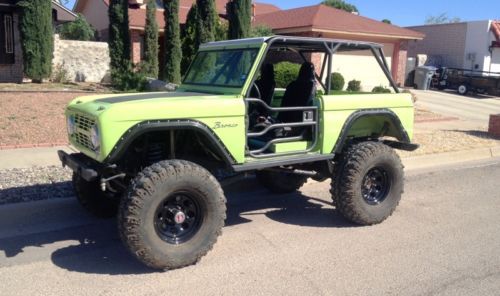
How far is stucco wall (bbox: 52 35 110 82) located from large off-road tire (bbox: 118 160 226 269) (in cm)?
1764

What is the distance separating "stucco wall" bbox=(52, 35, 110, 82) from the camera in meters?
20.9

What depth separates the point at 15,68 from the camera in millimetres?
18906

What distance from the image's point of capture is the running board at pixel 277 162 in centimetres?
489

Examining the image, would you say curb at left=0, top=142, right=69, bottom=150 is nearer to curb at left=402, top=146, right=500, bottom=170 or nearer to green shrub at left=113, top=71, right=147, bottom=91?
curb at left=402, top=146, right=500, bottom=170

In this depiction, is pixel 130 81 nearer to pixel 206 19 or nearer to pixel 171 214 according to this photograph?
pixel 206 19

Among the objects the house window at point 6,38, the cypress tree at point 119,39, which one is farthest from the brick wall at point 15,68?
the cypress tree at point 119,39

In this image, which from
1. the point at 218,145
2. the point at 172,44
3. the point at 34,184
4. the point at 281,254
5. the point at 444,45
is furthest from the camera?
the point at 444,45

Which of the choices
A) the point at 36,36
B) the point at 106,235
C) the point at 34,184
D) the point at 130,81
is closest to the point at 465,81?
the point at 130,81

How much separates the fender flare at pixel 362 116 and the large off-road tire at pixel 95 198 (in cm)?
247

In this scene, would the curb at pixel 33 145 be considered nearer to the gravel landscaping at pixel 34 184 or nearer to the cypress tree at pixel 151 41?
the gravel landscaping at pixel 34 184

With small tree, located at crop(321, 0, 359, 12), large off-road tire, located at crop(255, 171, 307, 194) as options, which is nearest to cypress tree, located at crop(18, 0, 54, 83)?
large off-road tire, located at crop(255, 171, 307, 194)

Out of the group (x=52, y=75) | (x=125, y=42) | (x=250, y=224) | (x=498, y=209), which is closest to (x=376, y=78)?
(x=125, y=42)

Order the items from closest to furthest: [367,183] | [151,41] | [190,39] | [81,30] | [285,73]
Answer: [367,183], [285,73], [151,41], [190,39], [81,30]

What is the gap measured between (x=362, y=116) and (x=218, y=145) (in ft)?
6.14
